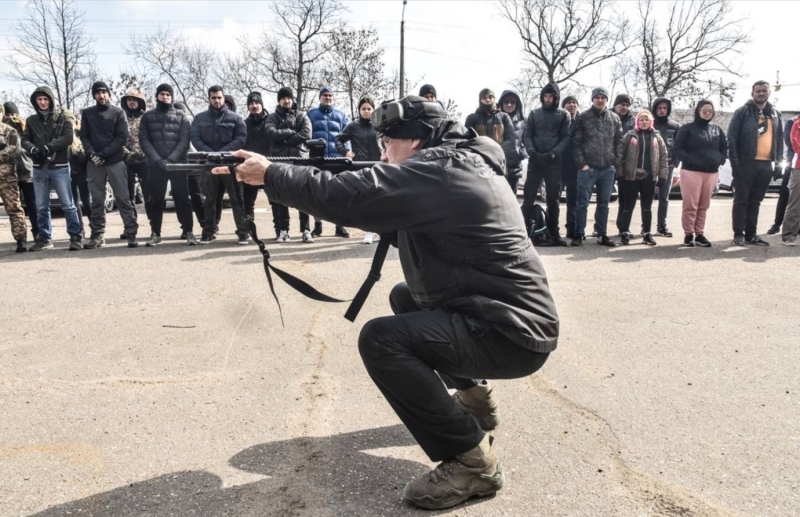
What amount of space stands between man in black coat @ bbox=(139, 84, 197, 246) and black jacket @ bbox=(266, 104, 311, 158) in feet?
3.93

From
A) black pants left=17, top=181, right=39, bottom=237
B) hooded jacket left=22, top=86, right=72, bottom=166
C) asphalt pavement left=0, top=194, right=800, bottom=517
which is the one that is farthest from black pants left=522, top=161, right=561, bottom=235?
black pants left=17, top=181, right=39, bottom=237

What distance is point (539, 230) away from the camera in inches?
357

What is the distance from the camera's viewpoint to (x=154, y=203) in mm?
9188

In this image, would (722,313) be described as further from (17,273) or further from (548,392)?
(17,273)

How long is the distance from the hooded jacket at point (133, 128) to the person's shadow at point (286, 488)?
7.17m

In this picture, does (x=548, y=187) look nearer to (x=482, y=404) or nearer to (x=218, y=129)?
(x=218, y=129)

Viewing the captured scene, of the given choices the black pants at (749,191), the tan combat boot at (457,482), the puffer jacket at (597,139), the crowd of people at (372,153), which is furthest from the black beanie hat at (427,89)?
the tan combat boot at (457,482)

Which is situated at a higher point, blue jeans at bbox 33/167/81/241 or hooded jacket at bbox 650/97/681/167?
hooded jacket at bbox 650/97/681/167

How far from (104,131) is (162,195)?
1.15 metres

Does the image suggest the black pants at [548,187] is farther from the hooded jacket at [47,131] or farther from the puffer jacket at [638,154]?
the hooded jacket at [47,131]

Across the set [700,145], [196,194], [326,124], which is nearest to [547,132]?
[700,145]

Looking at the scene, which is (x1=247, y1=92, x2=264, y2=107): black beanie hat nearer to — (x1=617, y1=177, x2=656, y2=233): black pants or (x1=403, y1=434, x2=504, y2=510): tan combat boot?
(x1=617, y1=177, x2=656, y2=233): black pants

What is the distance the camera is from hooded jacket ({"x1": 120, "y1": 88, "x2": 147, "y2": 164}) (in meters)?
9.24

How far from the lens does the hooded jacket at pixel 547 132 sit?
29.8ft
